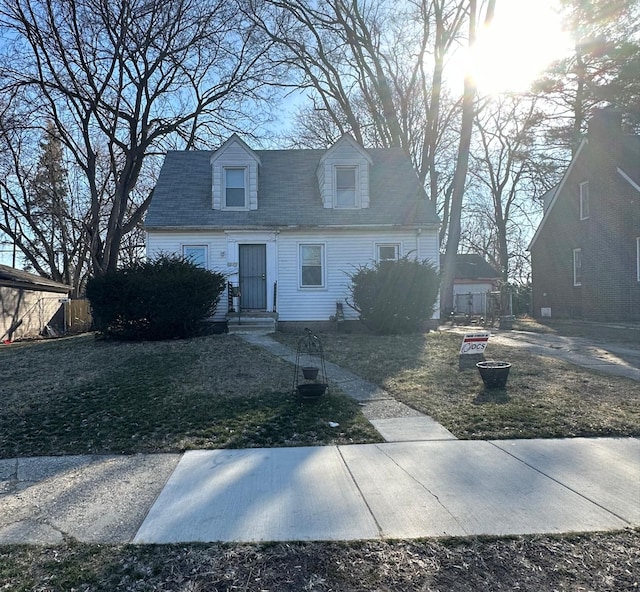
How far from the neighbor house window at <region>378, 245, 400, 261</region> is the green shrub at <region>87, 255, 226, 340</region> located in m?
6.08

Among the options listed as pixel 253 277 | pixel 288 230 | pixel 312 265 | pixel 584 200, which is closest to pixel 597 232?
pixel 584 200

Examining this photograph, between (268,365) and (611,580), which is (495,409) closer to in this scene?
(611,580)

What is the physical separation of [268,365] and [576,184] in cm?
1924

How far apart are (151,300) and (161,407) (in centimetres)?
644

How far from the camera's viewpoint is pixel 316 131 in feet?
98.8

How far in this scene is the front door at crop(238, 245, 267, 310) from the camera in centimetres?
1652

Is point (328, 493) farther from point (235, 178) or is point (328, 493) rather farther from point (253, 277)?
point (235, 178)

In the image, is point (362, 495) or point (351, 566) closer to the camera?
point (351, 566)

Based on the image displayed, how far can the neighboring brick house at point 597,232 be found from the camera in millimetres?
19234

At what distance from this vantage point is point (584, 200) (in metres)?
22.3

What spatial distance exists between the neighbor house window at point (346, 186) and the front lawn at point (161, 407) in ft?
27.9

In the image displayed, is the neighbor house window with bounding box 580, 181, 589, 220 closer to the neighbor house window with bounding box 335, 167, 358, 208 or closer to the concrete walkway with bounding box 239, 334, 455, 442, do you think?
the neighbor house window with bounding box 335, 167, 358, 208

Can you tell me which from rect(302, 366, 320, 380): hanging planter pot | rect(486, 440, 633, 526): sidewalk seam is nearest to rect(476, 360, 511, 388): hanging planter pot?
rect(486, 440, 633, 526): sidewalk seam

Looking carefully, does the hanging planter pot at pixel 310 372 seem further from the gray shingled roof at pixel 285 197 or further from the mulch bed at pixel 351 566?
the gray shingled roof at pixel 285 197
